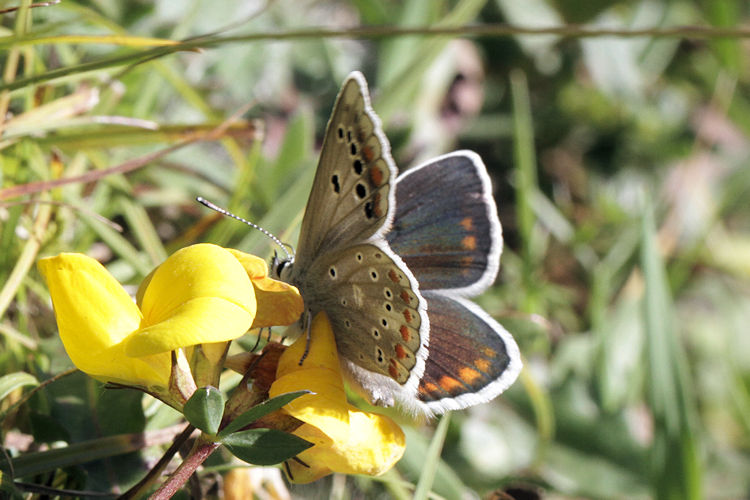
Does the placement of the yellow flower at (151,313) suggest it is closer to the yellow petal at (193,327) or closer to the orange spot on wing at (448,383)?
the yellow petal at (193,327)

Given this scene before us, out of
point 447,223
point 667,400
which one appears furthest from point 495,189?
point 447,223

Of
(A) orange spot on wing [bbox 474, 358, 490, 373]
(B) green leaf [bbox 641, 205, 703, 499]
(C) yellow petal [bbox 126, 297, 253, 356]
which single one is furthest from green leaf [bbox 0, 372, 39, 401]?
(B) green leaf [bbox 641, 205, 703, 499]

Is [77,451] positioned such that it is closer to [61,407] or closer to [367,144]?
[61,407]

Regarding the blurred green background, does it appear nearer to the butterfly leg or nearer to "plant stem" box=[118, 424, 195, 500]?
"plant stem" box=[118, 424, 195, 500]

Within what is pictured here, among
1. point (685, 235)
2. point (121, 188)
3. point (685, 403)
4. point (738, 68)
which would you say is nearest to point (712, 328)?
point (685, 235)

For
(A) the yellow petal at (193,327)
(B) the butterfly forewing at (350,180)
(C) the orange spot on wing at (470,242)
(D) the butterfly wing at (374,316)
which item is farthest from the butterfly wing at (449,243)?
(A) the yellow petal at (193,327)

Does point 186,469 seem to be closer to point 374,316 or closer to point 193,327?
point 193,327
